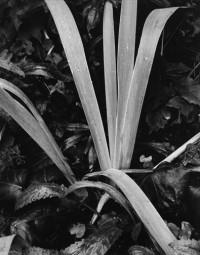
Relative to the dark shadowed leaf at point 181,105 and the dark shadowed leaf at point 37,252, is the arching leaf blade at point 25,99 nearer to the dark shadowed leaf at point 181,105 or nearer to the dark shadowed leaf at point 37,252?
the dark shadowed leaf at point 37,252

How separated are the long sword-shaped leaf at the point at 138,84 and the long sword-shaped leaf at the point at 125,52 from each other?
14 millimetres

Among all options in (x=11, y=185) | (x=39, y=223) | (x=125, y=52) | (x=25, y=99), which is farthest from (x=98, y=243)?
(x=125, y=52)

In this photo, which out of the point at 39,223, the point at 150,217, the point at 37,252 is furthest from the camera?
the point at 39,223

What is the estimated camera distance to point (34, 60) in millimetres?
1510

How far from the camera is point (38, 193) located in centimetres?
107

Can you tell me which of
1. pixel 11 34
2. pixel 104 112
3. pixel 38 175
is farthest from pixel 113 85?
pixel 11 34

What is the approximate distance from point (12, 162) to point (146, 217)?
26.2 inches

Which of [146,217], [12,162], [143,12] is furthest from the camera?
[143,12]

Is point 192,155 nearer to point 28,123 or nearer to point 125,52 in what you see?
point 125,52

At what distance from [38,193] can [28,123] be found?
9.2 inches

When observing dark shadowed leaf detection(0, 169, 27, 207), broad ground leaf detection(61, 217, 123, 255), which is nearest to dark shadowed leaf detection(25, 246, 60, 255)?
broad ground leaf detection(61, 217, 123, 255)

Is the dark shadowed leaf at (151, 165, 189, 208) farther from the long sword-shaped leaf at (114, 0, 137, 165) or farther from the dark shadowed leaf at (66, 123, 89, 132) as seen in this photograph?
the dark shadowed leaf at (66, 123, 89, 132)

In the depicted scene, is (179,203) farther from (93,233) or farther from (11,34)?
(11,34)

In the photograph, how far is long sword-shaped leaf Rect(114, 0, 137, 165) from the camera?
3.74ft
